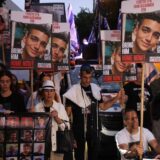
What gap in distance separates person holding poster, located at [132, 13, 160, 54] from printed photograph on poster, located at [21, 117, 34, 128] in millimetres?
1540

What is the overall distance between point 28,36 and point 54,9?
A: 713 cm

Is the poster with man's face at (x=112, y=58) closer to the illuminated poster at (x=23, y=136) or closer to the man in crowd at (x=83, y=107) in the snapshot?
the man in crowd at (x=83, y=107)

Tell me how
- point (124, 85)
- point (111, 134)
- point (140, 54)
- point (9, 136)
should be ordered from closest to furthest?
1. point (9, 136)
2. point (140, 54)
3. point (124, 85)
4. point (111, 134)

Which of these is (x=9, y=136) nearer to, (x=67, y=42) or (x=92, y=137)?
(x=92, y=137)

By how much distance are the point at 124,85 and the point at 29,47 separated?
170 centimetres

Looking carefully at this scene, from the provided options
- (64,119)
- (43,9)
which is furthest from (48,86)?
(43,9)

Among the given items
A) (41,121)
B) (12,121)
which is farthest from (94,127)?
(12,121)

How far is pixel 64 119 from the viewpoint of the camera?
708 centimetres

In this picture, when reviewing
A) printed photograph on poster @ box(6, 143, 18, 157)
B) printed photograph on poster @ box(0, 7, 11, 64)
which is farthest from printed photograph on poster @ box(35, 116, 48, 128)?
printed photograph on poster @ box(0, 7, 11, 64)

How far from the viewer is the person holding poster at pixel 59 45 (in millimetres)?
8672

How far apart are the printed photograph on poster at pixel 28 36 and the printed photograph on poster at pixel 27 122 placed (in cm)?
143

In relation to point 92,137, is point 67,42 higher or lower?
higher

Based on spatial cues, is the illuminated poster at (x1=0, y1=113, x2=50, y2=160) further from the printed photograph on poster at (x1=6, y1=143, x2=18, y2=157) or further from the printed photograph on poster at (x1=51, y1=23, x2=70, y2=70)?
the printed photograph on poster at (x1=51, y1=23, x2=70, y2=70)

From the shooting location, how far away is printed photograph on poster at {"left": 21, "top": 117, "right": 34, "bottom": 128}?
6.21 meters
